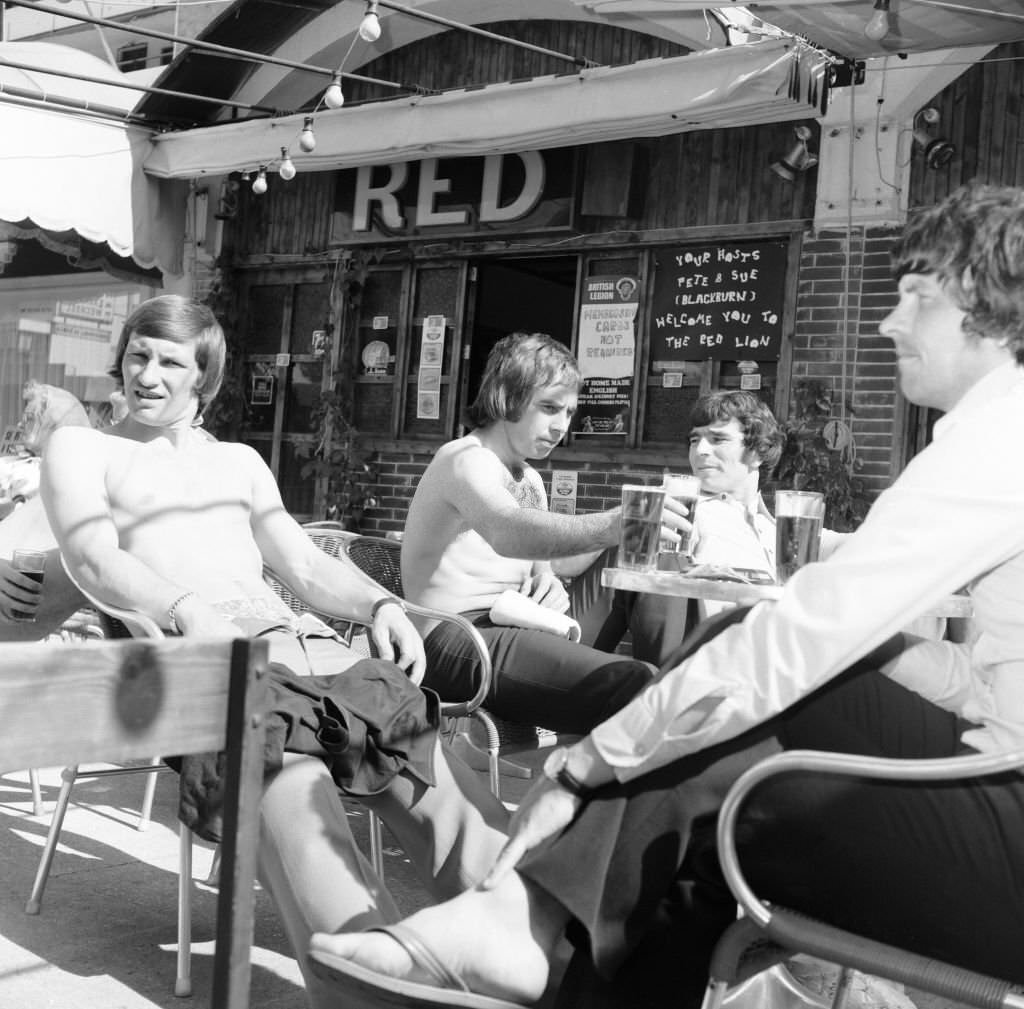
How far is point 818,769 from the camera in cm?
140

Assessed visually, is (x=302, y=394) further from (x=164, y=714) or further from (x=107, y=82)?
(x=164, y=714)

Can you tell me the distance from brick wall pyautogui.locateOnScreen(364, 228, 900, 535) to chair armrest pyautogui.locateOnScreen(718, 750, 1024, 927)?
528 centimetres

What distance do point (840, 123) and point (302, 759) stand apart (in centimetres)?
557

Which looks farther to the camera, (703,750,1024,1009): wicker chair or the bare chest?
the bare chest

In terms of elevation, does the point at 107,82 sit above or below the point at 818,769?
above

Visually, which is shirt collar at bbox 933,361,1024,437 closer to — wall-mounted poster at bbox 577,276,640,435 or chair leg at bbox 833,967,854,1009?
chair leg at bbox 833,967,854,1009

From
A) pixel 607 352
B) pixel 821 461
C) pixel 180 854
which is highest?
pixel 607 352

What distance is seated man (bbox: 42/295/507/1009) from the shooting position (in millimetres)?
1919

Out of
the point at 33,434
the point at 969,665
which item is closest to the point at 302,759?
the point at 969,665

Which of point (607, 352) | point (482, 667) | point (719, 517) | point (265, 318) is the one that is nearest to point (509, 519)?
point (482, 667)

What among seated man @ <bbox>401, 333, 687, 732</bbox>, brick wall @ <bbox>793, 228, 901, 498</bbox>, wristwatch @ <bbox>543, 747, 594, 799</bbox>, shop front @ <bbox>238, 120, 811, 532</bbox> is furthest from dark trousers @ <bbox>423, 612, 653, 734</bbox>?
shop front @ <bbox>238, 120, 811, 532</bbox>

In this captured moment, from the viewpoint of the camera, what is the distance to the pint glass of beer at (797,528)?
7.91ft

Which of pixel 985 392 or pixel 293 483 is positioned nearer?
pixel 985 392

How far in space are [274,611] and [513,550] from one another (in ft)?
1.89
